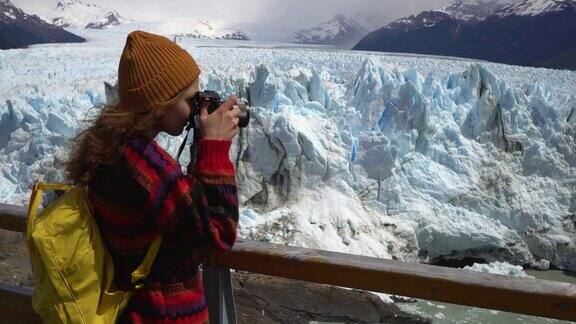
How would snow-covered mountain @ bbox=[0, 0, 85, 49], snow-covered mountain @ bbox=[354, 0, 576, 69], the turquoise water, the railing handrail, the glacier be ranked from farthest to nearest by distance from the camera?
snow-covered mountain @ bbox=[0, 0, 85, 49]
snow-covered mountain @ bbox=[354, 0, 576, 69]
the glacier
the turquoise water
the railing handrail

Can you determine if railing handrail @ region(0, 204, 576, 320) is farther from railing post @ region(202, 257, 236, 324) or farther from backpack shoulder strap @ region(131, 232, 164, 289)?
backpack shoulder strap @ region(131, 232, 164, 289)

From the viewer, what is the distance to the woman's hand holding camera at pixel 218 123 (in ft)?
3.14

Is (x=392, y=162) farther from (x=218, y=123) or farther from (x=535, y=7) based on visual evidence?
(x=535, y=7)

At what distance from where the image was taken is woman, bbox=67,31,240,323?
912 millimetres

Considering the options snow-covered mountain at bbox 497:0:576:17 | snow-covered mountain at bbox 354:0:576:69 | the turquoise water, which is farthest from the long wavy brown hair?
snow-covered mountain at bbox 497:0:576:17

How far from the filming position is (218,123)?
96cm

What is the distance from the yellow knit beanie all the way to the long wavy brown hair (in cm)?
1

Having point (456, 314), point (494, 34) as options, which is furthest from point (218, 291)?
point (494, 34)

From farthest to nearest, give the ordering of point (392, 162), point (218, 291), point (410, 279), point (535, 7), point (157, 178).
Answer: point (535, 7) → point (392, 162) → point (218, 291) → point (410, 279) → point (157, 178)

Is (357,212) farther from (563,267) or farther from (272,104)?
(563,267)

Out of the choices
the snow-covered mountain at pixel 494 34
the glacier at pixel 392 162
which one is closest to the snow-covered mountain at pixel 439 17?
the snow-covered mountain at pixel 494 34

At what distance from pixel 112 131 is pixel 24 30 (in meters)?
17.5

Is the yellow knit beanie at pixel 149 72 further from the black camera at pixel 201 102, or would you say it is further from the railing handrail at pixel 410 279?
the railing handrail at pixel 410 279

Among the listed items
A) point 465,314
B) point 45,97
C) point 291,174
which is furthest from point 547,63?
point 465,314
